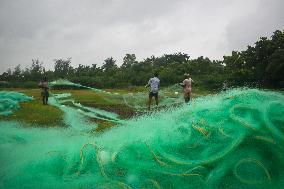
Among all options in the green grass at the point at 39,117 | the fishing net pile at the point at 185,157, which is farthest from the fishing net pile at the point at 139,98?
the fishing net pile at the point at 185,157

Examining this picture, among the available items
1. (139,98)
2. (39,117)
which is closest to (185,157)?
(39,117)

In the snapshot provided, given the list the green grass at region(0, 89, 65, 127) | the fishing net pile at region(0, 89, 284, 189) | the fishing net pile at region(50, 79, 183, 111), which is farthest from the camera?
the fishing net pile at region(50, 79, 183, 111)

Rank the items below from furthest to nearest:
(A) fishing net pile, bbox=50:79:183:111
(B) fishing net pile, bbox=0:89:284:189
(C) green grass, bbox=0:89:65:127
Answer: (A) fishing net pile, bbox=50:79:183:111, (C) green grass, bbox=0:89:65:127, (B) fishing net pile, bbox=0:89:284:189

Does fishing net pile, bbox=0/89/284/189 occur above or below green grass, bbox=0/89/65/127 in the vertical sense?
Answer: above

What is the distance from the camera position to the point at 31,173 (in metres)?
4.43

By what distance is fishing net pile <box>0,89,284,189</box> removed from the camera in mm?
4148

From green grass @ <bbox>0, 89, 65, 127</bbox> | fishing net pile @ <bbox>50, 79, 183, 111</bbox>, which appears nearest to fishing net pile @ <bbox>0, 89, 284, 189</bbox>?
green grass @ <bbox>0, 89, 65, 127</bbox>

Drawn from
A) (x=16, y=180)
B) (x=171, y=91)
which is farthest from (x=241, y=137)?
(x=171, y=91)

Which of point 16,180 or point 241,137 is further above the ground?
point 241,137

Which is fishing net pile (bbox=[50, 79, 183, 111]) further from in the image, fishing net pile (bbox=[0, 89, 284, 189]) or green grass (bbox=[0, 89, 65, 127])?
fishing net pile (bbox=[0, 89, 284, 189])

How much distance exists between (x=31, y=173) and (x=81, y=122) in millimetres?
3906

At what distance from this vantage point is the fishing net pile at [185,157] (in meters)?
4.15

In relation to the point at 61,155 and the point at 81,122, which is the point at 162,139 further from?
the point at 81,122

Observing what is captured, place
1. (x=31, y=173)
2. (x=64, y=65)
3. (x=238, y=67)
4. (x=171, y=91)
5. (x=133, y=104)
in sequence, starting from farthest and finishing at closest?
(x=64, y=65), (x=238, y=67), (x=171, y=91), (x=133, y=104), (x=31, y=173)
